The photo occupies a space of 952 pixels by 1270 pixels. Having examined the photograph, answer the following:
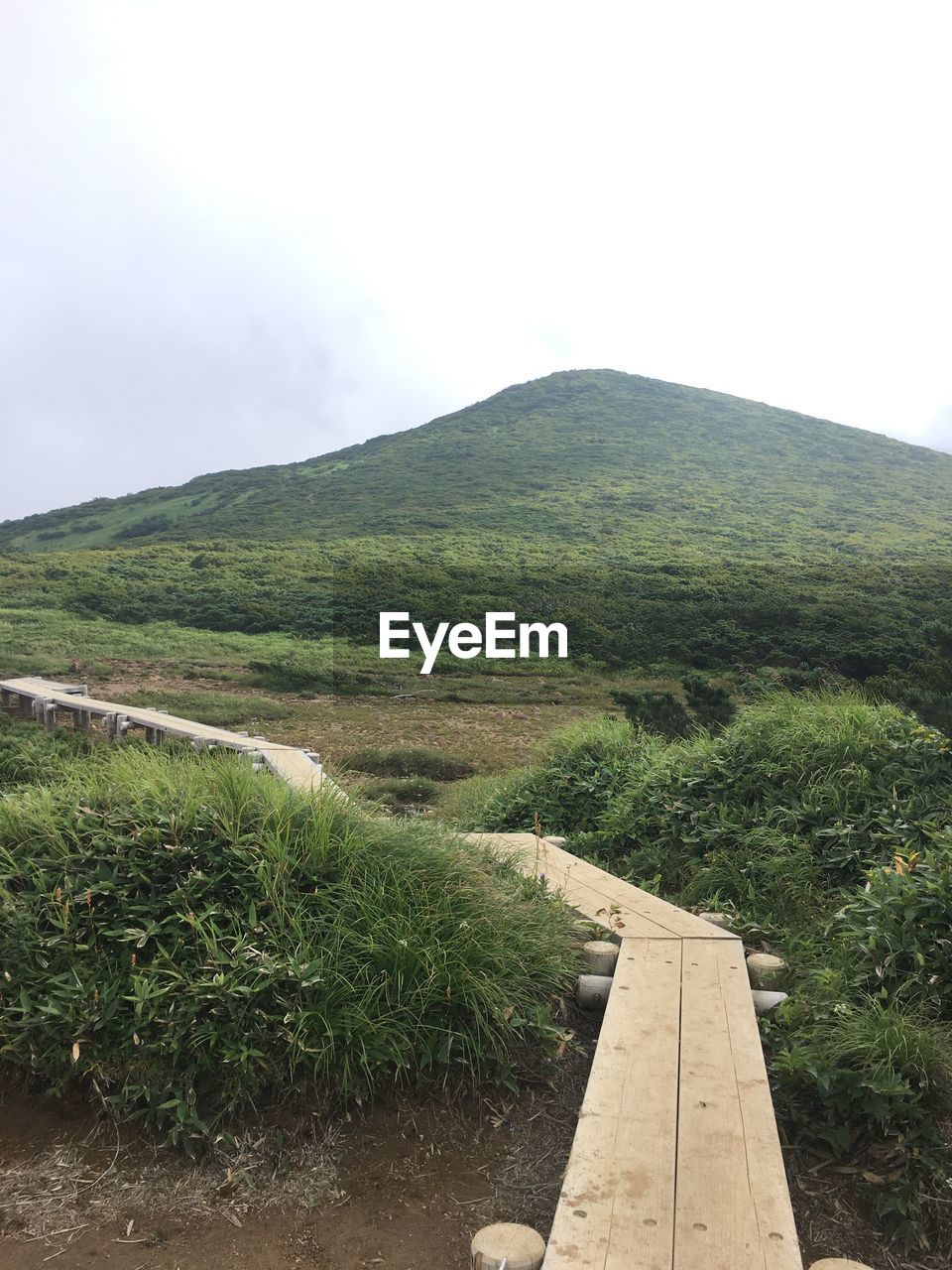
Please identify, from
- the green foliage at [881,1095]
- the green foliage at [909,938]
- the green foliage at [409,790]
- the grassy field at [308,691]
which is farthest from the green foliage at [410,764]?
the green foliage at [881,1095]

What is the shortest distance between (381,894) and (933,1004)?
172 centimetres

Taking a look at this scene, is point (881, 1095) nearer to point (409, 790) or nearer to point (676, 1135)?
point (676, 1135)

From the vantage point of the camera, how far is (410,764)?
977cm

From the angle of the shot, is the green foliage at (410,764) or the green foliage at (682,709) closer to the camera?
the green foliage at (682,709)

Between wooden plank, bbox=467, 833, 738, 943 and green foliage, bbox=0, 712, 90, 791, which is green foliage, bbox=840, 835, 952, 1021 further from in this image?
green foliage, bbox=0, 712, 90, 791

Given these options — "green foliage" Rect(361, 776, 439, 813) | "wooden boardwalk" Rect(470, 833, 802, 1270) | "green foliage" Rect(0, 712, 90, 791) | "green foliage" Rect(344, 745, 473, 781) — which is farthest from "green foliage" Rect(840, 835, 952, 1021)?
"green foliage" Rect(344, 745, 473, 781)

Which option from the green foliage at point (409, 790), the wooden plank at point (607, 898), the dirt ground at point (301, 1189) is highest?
the wooden plank at point (607, 898)

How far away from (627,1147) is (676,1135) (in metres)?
0.14

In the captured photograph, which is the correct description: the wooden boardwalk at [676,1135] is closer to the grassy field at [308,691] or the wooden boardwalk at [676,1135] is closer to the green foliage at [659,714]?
the green foliage at [659,714]

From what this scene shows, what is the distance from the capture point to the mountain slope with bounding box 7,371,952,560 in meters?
38.5

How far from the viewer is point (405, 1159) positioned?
92.4 inches

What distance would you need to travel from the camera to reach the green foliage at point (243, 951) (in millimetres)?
2473

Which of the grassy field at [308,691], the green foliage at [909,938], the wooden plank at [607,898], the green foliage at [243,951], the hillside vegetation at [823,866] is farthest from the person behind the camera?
the grassy field at [308,691]

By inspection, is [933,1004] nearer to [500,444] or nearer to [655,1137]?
[655,1137]
